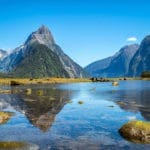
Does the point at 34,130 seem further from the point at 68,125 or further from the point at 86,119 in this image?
the point at 86,119

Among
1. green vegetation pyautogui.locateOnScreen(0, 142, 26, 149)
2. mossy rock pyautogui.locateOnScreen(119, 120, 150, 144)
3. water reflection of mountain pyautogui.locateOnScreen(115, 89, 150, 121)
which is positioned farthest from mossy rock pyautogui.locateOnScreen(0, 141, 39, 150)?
water reflection of mountain pyautogui.locateOnScreen(115, 89, 150, 121)

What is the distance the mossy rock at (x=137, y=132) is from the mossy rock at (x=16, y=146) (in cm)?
1066

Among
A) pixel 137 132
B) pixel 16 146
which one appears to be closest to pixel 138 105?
pixel 137 132

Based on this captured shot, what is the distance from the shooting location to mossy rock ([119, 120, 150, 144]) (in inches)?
1355

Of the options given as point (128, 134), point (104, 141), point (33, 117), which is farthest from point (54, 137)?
point (33, 117)

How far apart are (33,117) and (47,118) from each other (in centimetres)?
272

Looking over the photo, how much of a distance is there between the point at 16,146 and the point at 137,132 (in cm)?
1346

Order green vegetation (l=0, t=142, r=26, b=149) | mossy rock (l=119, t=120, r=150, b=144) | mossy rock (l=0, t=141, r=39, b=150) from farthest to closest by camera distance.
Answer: mossy rock (l=119, t=120, r=150, b=144)
green vegetation (l=0, t=142, r=26, b=149)
mossy rock (l=0, t=141, r=39, b=150)

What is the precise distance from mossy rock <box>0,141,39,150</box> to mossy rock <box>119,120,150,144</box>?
420 inches

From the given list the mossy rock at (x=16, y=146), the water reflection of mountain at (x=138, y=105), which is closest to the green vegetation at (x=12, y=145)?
the mossy rock at (x=16, y=146)

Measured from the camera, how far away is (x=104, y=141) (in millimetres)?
34406

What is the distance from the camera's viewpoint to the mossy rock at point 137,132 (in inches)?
1355

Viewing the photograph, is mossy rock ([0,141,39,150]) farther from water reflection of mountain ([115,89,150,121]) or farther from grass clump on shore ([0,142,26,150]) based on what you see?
water reflection of mountain ([115,89,150,121])

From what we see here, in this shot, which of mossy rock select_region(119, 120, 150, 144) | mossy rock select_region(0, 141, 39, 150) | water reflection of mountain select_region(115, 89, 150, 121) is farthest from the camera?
water reflection of mountain select_region(115, 89, 150, 121)
